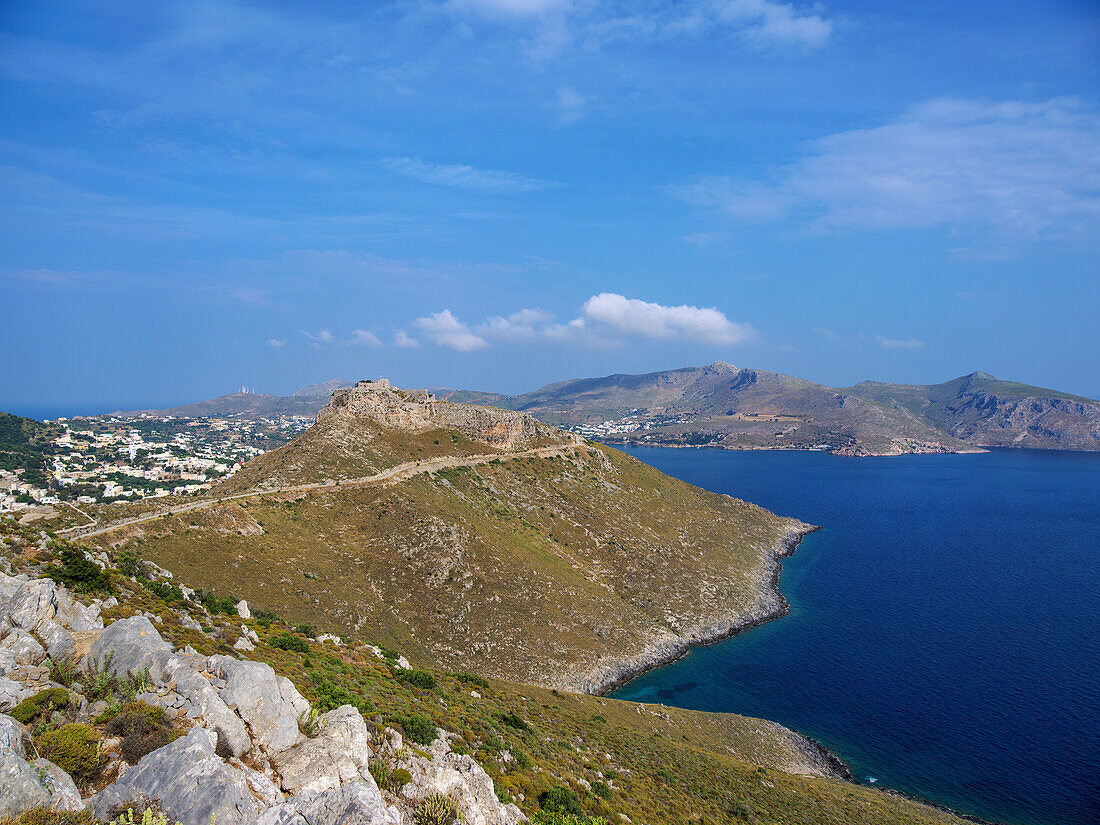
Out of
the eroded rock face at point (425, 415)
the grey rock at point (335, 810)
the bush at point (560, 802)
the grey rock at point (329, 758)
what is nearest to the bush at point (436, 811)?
the grey rock at point (329, 758)

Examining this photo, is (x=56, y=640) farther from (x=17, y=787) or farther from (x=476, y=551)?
(x=476, y=551)

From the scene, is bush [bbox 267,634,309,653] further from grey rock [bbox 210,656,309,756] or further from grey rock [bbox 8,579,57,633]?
grey rock [bbox 8,579,57,633]

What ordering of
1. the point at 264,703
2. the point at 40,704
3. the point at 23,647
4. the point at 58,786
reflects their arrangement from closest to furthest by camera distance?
the point at 58,786 → the point at 40,704 → the point at 23,647 → the point at 264,703

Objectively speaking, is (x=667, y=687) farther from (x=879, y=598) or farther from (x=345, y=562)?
(x=879, y=598)

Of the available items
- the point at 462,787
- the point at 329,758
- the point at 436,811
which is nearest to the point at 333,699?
the point at 329,758

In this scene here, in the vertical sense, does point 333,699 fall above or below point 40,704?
below

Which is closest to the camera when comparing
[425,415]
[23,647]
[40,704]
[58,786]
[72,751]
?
[58,786]
